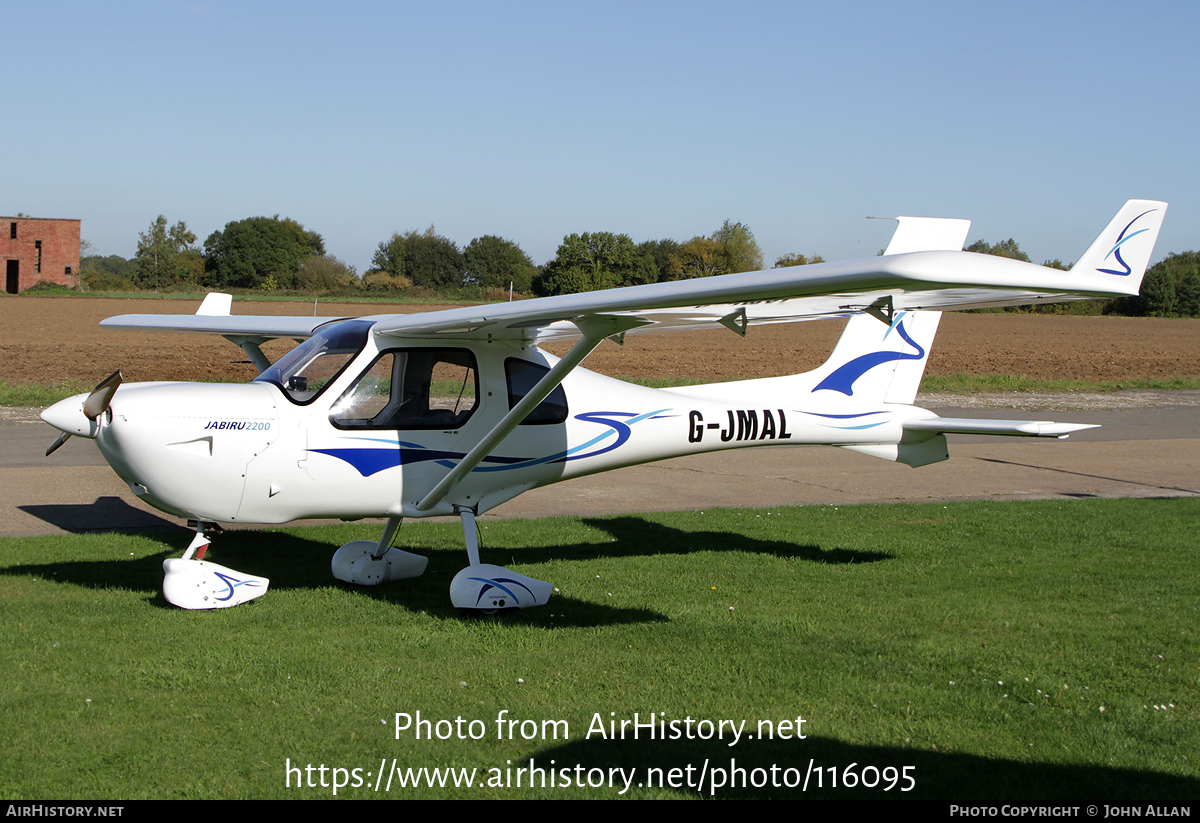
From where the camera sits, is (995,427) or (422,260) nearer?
(995,427)

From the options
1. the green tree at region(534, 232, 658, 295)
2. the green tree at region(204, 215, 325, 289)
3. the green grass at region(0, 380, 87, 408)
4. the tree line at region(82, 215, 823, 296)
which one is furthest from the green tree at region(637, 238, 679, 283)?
the green grass at region(0, 380, 87, 408)

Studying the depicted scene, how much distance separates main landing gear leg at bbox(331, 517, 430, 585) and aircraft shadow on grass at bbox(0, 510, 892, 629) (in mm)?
83

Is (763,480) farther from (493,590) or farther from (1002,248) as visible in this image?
(1002,248)

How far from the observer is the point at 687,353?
34.0 meters

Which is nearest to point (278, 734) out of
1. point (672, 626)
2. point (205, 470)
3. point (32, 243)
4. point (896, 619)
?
point (205, 470)

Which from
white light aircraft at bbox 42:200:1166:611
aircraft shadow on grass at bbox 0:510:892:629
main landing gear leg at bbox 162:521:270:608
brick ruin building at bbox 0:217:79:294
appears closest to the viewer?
white light aircraft at bbox 42:200:1166:611

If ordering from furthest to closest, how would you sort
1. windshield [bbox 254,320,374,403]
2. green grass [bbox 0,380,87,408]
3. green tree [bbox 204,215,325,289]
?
green tree [bbox 204,215,325,289] < green grass [bbox 0,380,87,408] < windshield [bbox 254,320,374,403]

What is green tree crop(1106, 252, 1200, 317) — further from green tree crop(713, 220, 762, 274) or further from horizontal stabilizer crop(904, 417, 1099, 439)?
horizontal stabilizer crop(904, 417, 1099, 439)

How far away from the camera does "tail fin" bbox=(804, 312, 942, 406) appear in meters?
8.38

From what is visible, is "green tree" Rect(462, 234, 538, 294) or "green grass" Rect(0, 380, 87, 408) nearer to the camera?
"green grass" Rect(0, 380, 87, 408)

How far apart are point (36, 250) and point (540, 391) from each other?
87351 millimetres

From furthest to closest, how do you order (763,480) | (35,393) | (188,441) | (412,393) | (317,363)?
1. (35,393)
2. (763,480)
3. (412,393)
4. (317,363)
5. (188,441)

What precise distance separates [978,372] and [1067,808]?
2869 centimetres

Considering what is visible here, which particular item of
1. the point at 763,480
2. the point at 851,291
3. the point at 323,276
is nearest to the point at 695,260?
the point at 323,276
